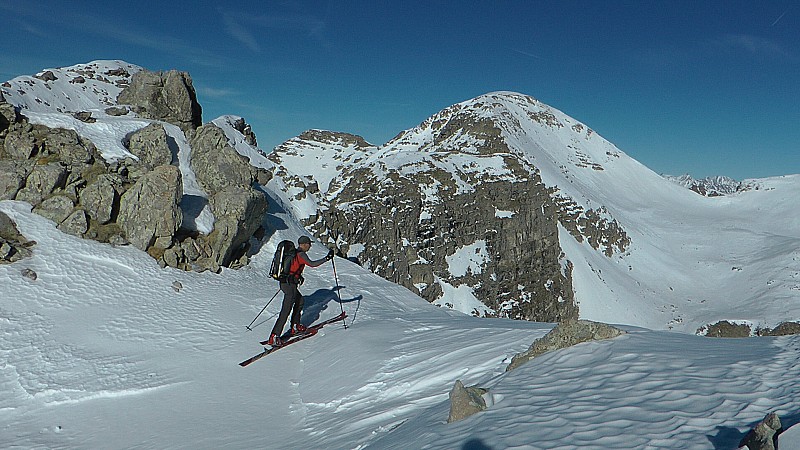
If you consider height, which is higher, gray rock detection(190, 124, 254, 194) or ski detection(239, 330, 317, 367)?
gray rock detection(190, 124, 254, 194)

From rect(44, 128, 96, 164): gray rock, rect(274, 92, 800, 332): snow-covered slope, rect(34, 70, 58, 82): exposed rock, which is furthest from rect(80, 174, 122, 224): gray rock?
rect(274, 92, 800, 332): snow-covered slope

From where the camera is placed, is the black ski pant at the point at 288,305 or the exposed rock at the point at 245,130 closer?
the black ski pant at the point at 288,305

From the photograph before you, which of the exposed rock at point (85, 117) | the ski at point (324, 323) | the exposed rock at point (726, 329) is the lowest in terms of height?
the exposed rock at point (726, 329)

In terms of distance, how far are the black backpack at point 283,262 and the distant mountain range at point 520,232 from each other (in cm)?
1677

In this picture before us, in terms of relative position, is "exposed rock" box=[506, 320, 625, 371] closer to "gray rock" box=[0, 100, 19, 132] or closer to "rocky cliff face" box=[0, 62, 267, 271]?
"rocky cliff face" box=[0, 62, 267, 271]

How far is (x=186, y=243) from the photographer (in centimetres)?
1717

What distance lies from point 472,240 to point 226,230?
5829cm

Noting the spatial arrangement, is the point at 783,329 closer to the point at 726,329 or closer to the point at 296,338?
the point at 726,329

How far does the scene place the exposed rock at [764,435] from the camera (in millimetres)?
3451

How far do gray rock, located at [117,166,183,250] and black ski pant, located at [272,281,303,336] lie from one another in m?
6.96

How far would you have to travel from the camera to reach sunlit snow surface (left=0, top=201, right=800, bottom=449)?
4.93 metres

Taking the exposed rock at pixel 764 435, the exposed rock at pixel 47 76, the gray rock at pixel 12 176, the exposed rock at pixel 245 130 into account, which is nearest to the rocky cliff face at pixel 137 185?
the gray rock at pixel 12 176

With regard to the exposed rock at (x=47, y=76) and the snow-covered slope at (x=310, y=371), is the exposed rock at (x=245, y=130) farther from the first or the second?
the snow-covered slope at (x=310, y=371)

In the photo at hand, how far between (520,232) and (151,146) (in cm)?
6341
